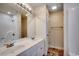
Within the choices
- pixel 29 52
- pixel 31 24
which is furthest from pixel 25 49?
pixel 31 24

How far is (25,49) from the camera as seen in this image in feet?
3.58

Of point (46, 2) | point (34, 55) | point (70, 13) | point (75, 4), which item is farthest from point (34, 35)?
point (75, 4)

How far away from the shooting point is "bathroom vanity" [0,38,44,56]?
1024 millimetres

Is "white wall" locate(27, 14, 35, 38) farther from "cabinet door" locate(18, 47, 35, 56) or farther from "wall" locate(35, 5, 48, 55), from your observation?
"cabinet door" locate(18, 47, 35, 56)

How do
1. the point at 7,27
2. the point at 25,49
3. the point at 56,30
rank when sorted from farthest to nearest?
the point at 56,30, the point at 7,27, the point at 25,49

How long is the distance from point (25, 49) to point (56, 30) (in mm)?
557

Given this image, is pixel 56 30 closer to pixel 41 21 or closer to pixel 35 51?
pixel 41 21

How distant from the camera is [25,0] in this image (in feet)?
3.86

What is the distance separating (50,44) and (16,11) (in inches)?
29.8

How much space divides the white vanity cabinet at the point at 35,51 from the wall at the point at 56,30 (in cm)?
16

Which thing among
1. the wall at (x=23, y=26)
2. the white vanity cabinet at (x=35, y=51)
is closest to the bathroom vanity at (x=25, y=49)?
the white vanity cabinet at (x=35, y=51)

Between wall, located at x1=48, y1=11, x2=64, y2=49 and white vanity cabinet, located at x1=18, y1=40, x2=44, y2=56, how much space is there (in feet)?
0.53

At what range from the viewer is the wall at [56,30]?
1242 mm

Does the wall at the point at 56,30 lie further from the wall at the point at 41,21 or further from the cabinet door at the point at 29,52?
the cabinet door at the point at 29,52
